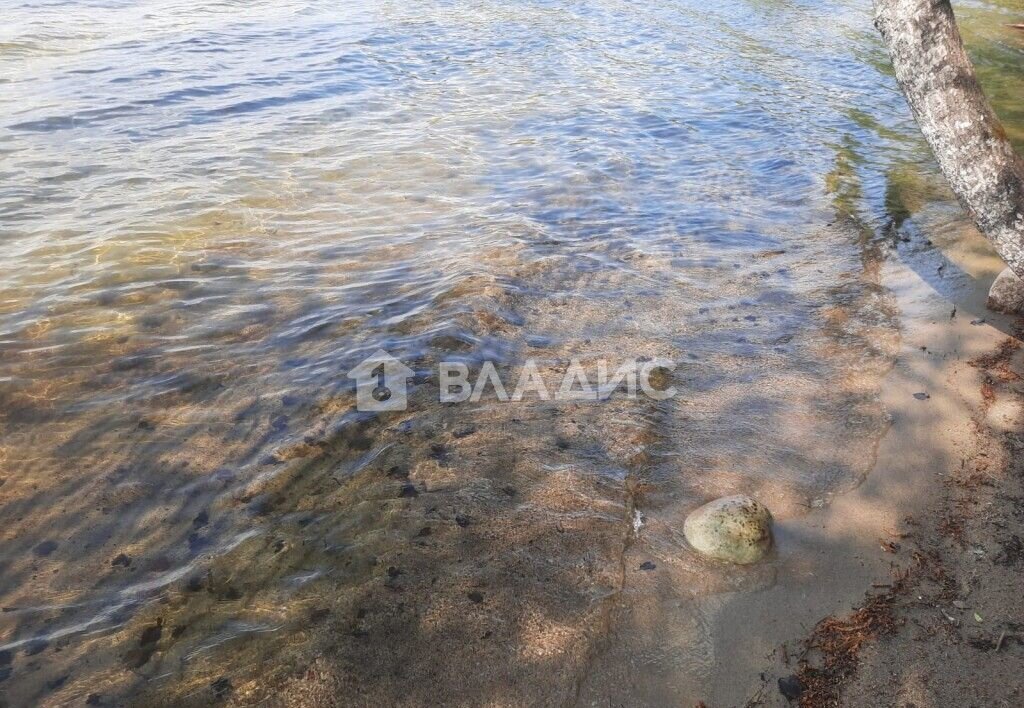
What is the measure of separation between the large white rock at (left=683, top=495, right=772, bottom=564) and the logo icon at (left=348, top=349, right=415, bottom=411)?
6.56 ft

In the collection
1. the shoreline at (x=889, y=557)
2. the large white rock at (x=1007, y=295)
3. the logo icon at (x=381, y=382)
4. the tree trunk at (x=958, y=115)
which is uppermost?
the tree trunk at (x=958, y=115)

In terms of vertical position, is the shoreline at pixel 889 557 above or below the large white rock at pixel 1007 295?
below

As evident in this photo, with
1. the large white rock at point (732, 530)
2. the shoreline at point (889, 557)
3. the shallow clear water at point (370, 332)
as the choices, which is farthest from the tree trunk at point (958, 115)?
the large white rock at point (732, 530)

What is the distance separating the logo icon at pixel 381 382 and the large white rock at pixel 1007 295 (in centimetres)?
441

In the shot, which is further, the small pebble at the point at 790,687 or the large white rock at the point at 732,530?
the large white rock at the point at 732,530

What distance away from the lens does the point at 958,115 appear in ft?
13.6

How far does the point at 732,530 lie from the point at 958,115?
301cm

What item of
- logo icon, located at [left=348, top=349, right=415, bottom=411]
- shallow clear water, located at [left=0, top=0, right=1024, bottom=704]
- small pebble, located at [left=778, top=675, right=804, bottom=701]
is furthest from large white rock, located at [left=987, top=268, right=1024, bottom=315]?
logo icon, located at [left=348, top=349, right=415, bottom=411]

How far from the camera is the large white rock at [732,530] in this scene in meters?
3.17

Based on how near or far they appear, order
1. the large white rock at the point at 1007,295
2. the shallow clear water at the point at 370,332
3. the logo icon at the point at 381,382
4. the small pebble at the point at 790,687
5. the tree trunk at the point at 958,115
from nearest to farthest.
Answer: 1. the small pebble at the point at 790,687
2. the shallow clear water at the point at 370,332
3. the tree trunk at the point at 958,115
4. the logo icon at the point at 381,382
5. the large white rock at the point at 1007,295

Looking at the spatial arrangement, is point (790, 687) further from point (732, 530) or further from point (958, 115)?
point (958, 115)

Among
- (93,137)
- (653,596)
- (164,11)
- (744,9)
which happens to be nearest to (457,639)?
(653,596)

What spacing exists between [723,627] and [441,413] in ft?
6.99

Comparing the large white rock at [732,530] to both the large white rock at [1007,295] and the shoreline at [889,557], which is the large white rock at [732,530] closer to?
the shoreline at [889,557]
